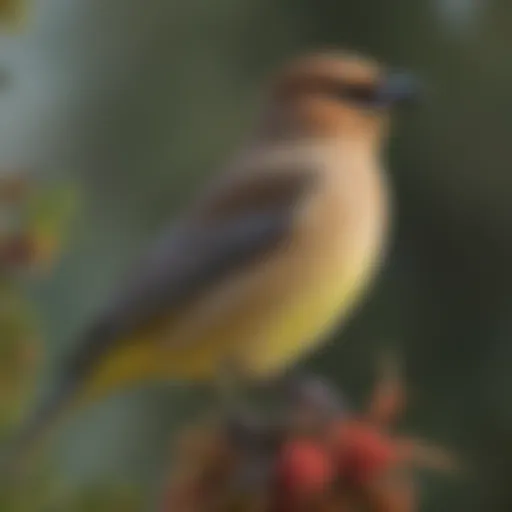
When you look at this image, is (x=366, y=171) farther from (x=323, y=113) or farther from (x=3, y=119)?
(x=3, y=119)

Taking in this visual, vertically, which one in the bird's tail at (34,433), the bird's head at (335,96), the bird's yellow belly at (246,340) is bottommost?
the bird's tail at (34,433)

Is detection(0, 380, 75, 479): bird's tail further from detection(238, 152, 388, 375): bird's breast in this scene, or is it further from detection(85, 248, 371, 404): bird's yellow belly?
detection(238, 152, 388, 375): bird's breast

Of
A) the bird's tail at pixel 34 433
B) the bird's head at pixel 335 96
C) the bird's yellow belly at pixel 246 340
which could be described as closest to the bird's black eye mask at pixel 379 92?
the bird's head at pixel 335 96

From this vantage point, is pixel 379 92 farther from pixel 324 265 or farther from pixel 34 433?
pixel 34 433

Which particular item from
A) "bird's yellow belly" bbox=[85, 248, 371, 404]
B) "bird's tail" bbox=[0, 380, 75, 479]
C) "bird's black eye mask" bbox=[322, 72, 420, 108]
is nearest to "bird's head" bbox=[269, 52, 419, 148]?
"bird's black eye mask" bbox=[322, 72, 420, 108]

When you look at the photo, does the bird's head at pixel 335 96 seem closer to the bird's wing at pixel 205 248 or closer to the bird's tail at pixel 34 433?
the bird's wing at pixel 205 248

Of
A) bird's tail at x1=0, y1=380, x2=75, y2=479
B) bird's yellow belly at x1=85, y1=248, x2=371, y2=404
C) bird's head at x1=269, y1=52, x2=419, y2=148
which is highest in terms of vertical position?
bird's head at x1=269, y1=52, x2=419, y2=148
